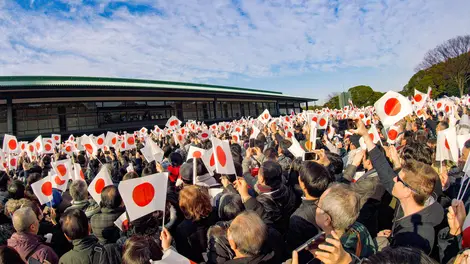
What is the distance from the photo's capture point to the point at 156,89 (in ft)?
75.4

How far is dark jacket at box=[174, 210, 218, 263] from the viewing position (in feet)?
8.03

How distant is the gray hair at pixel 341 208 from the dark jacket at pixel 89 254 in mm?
1599

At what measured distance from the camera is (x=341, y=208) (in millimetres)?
1644

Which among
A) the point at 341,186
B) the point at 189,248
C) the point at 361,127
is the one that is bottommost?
the point at 189,248

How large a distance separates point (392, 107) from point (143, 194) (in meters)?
2.98

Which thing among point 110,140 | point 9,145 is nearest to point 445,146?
point 110,140

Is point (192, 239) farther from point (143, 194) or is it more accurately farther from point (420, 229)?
point (420, 229)

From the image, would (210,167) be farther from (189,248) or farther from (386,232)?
(386,232)

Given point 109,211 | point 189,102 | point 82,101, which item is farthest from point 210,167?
point 189,102

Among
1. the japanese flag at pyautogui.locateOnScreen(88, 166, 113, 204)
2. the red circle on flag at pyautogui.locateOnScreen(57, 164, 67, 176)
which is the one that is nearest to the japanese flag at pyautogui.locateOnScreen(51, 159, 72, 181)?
the red circle on flag at pyautogui.locateOnScreen(57, 164, 67, 176)

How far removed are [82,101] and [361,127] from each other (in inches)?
831

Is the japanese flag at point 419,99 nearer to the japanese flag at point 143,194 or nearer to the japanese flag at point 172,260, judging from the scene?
the japanese flag at point 143,194

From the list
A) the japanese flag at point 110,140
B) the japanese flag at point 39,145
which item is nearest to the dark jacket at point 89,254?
the japanese flag at point 39,145

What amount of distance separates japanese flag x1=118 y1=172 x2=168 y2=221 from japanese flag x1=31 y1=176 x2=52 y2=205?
236 centimetres
